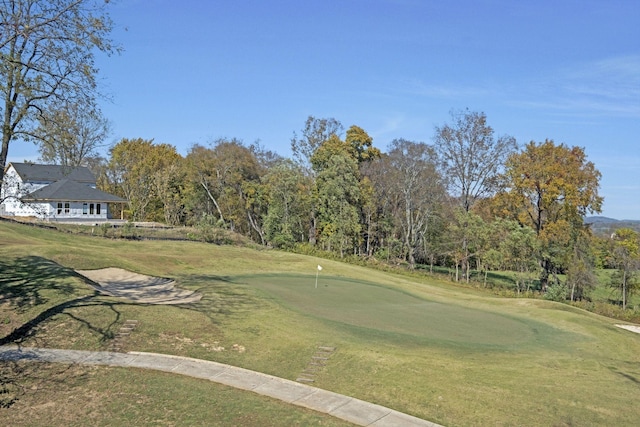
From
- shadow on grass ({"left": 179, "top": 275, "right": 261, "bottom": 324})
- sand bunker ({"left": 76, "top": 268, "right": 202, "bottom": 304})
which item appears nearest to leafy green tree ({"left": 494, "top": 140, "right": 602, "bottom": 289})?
shadow on grass ({"left": 179, "top": 275, "right": 261, "bottom": 324})

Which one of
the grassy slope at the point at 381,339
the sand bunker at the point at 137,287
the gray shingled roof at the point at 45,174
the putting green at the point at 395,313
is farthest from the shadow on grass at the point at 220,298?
the gray shingled roof at the point at 45,174

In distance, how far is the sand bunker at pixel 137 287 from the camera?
20692 mm

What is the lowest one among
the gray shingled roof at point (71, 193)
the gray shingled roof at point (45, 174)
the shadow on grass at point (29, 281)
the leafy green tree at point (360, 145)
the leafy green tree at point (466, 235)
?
the shadow on grass at point (29, 281)

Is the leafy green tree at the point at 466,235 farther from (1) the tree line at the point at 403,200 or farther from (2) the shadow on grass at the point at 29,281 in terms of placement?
(2) the shadow on grass at the point at 29,281

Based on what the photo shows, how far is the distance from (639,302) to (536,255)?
42.3 ft

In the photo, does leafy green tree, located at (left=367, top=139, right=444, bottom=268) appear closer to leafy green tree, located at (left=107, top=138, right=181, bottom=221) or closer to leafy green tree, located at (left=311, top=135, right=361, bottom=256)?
leafy green tree, located at (left=311, top=135, right=361, bottom=256)

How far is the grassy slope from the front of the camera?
12.5 m

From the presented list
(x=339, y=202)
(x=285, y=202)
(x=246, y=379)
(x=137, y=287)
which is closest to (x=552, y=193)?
(x=339, y=202)

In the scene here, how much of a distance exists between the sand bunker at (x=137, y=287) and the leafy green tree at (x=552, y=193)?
32736mm

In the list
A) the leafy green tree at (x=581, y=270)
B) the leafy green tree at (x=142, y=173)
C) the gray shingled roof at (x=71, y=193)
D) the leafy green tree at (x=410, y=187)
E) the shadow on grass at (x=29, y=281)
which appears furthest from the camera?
the leafy green tree at (x=142, y=173)

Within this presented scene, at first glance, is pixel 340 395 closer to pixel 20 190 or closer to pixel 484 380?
pixel 484 380

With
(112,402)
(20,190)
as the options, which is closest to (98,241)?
(20,190)

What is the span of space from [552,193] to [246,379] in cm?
3854

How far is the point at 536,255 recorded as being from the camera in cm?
4344
